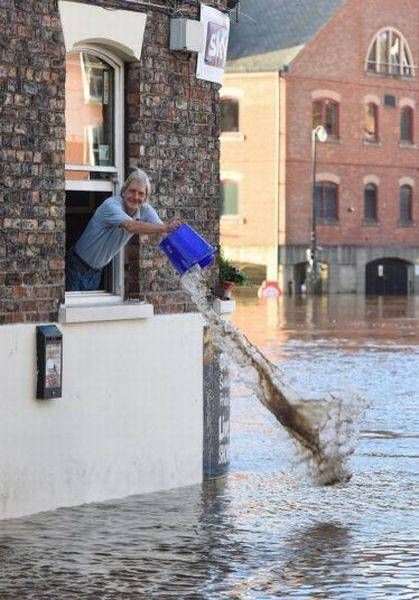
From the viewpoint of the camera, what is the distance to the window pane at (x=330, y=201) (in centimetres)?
7544

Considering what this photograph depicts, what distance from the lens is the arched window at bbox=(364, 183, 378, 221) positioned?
7788 centimetres

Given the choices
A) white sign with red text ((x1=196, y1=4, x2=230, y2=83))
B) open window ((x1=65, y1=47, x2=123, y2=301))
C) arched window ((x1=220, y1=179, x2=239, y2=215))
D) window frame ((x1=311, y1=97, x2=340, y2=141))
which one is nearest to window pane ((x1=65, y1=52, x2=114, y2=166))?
open window ((x1=65, y1=47, x2=123, y2=301))

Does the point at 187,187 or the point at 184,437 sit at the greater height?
the point at 187,187

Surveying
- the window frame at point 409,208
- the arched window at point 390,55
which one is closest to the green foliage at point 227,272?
the arched window at point 390,55

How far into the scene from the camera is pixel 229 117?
73.4 metres

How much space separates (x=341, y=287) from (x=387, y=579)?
6515cm

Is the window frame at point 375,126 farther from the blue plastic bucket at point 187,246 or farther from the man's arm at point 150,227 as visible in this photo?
the man's arm at point 150,227

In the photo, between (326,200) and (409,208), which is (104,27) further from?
(409,208)

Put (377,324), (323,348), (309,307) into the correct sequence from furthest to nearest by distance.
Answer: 1. (309,307)
2. (377,324)
3. (323,348)

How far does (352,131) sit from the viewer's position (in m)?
76.7

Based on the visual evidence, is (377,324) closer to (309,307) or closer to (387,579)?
(309,307)

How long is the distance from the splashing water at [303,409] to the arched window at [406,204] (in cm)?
6704

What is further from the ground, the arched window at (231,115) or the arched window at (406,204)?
the arched window at (231,115)

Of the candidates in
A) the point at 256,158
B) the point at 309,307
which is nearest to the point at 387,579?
the point at 309,307
